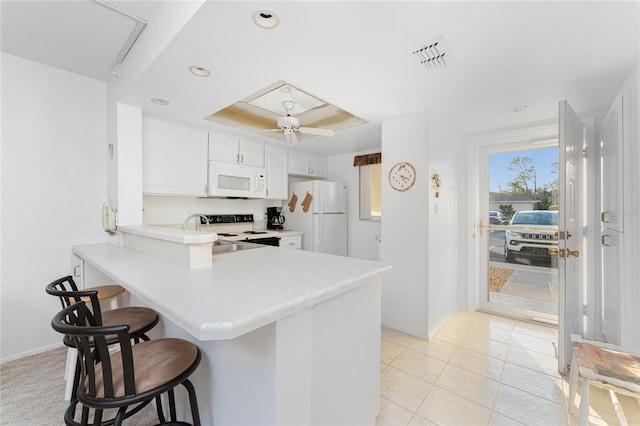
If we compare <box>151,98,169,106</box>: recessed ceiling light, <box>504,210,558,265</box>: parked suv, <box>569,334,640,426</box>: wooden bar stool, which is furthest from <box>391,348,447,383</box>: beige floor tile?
<box>151,98,169,106</box>: recessed ceiling light

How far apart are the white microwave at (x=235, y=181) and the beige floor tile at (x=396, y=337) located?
2.37 meters

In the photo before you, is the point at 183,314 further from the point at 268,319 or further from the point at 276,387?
the point at 276,387

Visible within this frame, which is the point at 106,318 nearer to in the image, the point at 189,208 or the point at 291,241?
the point at 189,208

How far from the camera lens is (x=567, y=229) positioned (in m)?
1.88

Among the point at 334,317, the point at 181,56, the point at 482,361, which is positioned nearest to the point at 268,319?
the point at 334,317

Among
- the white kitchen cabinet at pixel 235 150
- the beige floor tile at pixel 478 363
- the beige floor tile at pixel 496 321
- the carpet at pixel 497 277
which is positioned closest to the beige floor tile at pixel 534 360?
the beige floor tile at pixel 478 363

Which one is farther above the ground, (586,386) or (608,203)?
(608,203)

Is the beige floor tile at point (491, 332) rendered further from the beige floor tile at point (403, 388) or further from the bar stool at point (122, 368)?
the bar stool at point (122, 368)

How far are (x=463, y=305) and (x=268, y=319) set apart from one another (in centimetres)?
329

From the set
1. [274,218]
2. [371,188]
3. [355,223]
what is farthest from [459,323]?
[274,218]

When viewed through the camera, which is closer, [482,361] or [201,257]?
[201,257]

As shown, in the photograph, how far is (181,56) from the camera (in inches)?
62.2

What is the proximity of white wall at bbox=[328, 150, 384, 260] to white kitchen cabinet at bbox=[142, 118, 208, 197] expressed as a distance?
219cm

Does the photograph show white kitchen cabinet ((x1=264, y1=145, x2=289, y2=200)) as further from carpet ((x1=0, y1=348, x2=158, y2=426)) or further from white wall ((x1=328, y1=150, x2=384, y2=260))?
carpet ((x1=0, y1=348, x2=158, y2=426))
